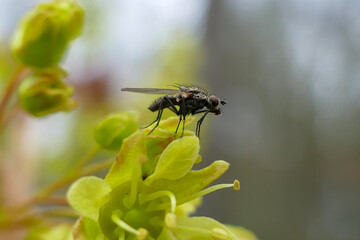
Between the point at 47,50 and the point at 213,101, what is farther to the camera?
the point at 47,50

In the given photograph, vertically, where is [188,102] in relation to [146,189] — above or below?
above

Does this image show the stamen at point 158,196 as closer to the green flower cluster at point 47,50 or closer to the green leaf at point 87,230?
the green leaf at point 87,230

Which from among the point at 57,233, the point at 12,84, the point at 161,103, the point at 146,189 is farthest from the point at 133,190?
the point at 12,84

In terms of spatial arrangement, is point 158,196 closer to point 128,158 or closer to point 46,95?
point 128,158

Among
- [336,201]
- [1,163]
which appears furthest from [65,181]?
[336,201]

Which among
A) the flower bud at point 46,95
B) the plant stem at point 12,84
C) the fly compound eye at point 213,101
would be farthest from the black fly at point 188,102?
the plant stem at point 12,84

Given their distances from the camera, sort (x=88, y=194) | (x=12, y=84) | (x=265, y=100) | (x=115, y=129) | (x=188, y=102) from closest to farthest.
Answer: (x=88, y=194) < (x=188, y=102) < (x=115, y=129) < (x=12, y=84) < (x=265, y=100)

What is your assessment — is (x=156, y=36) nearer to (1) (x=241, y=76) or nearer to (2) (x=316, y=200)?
(1) (x=241, y=76)

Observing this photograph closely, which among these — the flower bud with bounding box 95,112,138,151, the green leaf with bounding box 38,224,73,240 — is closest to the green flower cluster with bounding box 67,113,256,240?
the flower bud with bounding box 95,112,138,151
